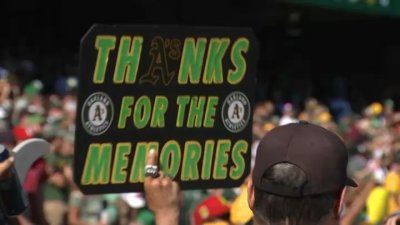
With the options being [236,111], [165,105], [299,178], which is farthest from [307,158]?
[236,111]

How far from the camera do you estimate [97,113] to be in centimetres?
361

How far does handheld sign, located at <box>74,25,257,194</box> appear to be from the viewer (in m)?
3.60

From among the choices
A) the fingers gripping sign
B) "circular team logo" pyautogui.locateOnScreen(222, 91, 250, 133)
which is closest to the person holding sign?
the fingers gripping sign

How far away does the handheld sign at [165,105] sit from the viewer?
360cm

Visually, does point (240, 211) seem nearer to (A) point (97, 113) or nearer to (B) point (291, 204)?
(A) point (97, 113)

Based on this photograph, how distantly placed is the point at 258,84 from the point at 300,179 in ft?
56.3

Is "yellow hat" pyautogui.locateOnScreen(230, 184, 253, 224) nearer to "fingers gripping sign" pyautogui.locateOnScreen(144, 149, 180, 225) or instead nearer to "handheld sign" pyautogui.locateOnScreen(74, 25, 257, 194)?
"handheld sign" pyautogui.locateOnScreen(74, 25, 257, 194)

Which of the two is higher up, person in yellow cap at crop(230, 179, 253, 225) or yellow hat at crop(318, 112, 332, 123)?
yellow hat at crop(318, 112, 332, 123)

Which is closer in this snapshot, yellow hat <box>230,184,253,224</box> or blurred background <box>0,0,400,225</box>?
yellow hat <box>230,184,253,224</box>

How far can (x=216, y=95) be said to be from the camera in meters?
3.94

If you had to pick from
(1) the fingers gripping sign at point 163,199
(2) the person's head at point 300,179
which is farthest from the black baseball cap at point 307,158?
(1) the fingers gripping sign at point 163,199

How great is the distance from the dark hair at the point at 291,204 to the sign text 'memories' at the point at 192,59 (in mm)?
1651

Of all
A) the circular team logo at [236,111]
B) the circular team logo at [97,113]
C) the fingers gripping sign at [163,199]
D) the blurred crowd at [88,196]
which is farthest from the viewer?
the blurred crowd at [88,196]

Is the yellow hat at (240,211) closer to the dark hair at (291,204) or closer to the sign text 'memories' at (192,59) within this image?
the sign text 'memories' at (192,59)
